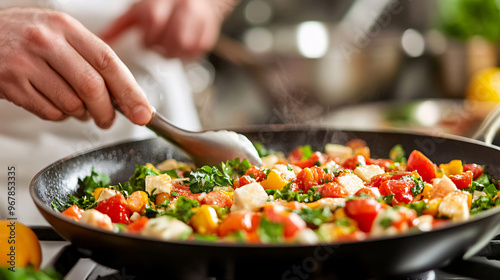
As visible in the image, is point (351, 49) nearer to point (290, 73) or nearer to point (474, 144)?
point (290, 73)

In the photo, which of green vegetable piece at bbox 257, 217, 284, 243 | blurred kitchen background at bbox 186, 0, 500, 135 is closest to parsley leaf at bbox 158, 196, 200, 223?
green vegetable piece at bbox 257, 217, 284, 243

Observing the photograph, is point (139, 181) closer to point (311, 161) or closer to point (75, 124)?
point (311, 161)

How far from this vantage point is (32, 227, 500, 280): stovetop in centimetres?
102

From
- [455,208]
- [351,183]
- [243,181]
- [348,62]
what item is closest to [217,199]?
[243,181]

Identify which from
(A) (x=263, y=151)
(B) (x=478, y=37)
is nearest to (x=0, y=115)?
(A) (x=263, y=151)

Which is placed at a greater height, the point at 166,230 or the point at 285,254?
the point at 285,254

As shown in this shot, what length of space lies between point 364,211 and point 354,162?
62 centimetres

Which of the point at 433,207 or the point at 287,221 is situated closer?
the point at 287,221

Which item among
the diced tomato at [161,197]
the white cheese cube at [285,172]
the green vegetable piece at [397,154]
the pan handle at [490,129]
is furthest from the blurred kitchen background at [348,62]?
the diced tomato at [161,197]

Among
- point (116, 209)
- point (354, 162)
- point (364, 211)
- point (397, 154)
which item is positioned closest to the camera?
point (364, 211)

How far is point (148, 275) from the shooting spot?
1.02 m

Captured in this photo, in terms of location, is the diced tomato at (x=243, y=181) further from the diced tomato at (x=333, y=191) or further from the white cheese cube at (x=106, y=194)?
the white cheese cube at (x=106, y=194)

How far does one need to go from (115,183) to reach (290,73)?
2.07m

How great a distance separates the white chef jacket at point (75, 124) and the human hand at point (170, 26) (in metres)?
0.18
